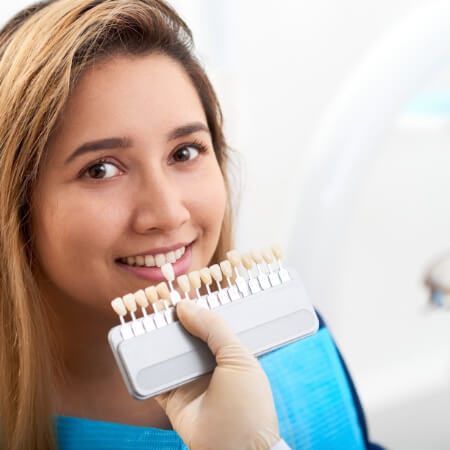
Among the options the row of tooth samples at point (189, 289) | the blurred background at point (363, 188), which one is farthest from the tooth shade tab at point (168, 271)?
the blurred background at point (363, 188)

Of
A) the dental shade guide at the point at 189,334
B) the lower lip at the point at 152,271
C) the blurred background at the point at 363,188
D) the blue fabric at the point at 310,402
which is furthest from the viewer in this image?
the blurred background at the point at 363,188

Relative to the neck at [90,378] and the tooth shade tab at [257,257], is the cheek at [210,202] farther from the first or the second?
the neck at [90,378]

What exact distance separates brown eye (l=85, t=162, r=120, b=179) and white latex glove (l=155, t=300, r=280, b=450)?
17 cm

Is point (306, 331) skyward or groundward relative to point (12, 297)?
groundward

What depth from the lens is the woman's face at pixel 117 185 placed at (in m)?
0.68

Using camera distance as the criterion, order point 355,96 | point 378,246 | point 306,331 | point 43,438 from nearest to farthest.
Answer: point 306,331, point 43,438, point 355,96, point 378,246

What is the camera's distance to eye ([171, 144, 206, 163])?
2.46 ft

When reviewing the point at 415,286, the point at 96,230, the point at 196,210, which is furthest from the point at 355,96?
the point at 415,286

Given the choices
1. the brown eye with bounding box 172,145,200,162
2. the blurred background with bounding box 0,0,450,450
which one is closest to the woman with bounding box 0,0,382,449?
the brown eye with bounding box 172,145,200,162

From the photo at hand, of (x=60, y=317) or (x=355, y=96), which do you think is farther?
(x=355, y=96)

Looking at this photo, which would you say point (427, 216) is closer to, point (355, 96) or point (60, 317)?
point (355, 96)

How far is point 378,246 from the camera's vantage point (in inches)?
61.7

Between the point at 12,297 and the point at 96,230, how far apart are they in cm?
16

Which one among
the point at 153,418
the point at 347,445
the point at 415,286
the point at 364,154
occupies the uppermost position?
the point at 364,154
